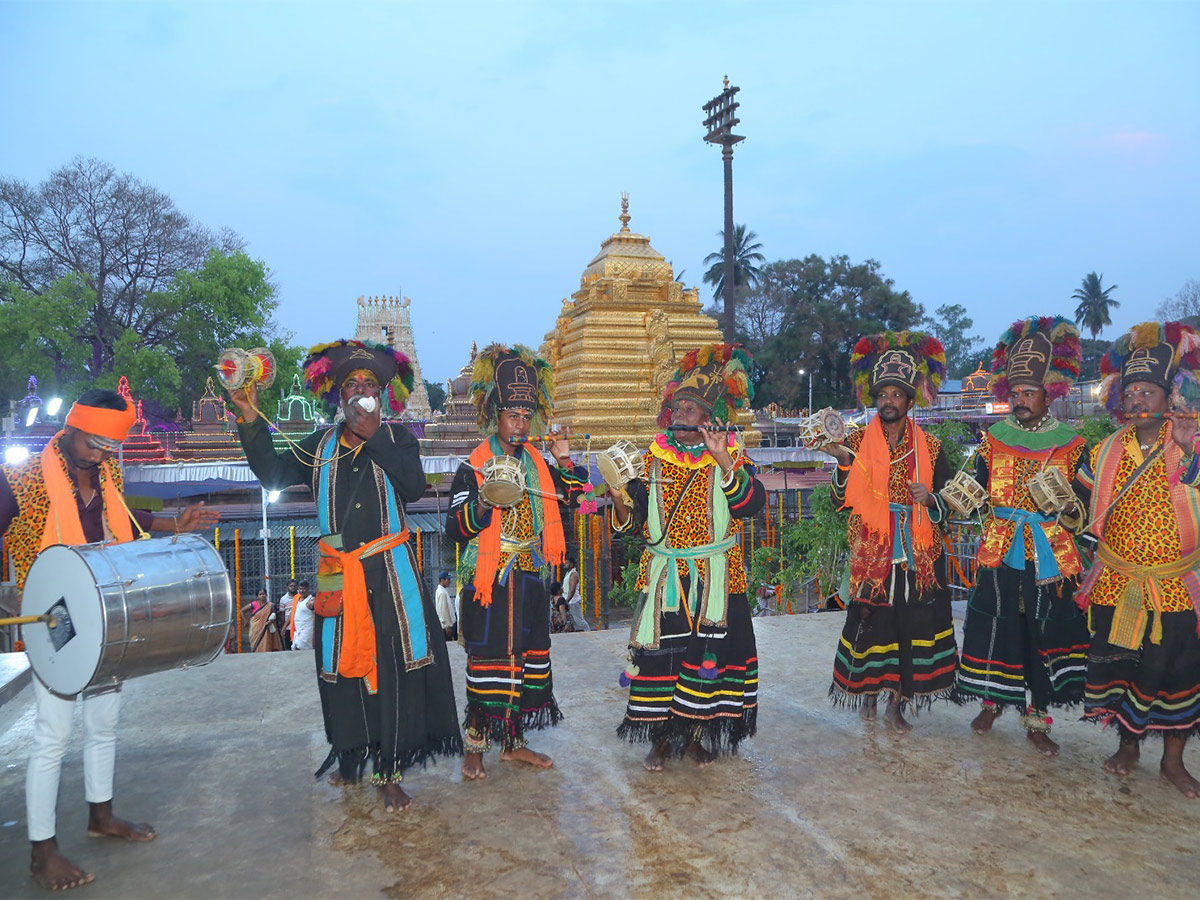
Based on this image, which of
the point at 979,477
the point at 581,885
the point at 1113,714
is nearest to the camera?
the point at 581,885

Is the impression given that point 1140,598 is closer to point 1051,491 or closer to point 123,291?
point 1051,491

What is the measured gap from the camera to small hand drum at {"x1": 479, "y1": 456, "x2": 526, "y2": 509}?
4254 millimetres

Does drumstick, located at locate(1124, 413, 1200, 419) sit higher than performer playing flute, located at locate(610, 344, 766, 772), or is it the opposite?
drumstick, located at locate(1124, 413, 1200, 419)

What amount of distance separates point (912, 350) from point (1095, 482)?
1.21 m

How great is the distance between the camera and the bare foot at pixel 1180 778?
414 centimetres

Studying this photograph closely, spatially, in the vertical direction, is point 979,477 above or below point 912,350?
below

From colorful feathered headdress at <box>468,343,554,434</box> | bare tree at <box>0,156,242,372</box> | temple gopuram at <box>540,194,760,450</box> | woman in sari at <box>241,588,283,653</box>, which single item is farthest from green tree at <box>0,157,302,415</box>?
colorful feathered headdress at <box>468,343,554,434</box>

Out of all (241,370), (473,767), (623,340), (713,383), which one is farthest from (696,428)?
(623,340)

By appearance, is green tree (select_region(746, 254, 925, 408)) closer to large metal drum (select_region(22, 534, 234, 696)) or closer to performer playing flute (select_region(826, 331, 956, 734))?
performer playing flute (select_region(826, 331, 956, 734))

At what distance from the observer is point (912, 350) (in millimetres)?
5172

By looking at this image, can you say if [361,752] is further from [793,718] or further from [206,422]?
[206,422]

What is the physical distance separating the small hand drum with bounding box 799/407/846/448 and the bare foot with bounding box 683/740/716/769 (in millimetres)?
1732

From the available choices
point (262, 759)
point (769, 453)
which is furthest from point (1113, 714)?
point (769, 453)

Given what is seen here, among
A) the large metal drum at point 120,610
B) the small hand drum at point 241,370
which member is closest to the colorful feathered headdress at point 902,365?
the small hand drum at point 241,370
